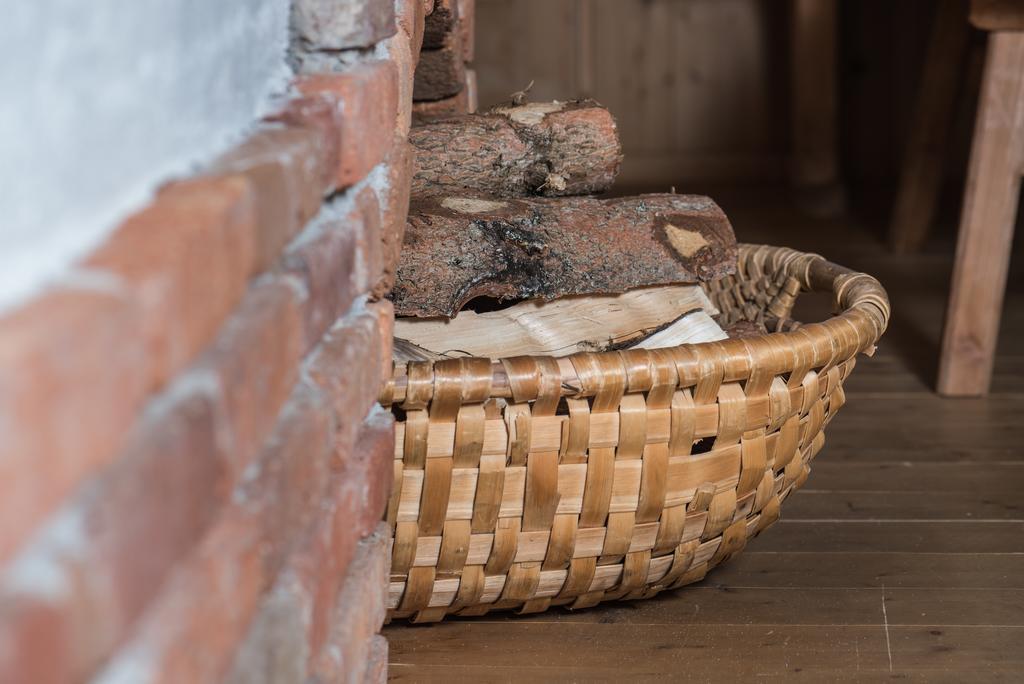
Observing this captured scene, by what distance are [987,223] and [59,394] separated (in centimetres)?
181

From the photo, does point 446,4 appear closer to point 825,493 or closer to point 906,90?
point 825,493

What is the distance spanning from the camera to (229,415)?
1.51ft

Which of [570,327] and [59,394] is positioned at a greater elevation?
[59,394]

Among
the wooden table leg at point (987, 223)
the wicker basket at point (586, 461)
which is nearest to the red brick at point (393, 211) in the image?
the wicker basket at point (586, 461)

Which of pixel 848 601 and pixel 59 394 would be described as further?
pixel 848 601

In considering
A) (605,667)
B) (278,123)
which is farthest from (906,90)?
(278,123)

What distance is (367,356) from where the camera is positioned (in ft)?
2.49

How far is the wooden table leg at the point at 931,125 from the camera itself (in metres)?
2.73

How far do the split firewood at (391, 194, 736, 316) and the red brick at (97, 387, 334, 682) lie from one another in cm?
43

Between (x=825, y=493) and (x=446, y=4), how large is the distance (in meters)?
0.78

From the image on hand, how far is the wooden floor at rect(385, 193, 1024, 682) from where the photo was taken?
1.05m

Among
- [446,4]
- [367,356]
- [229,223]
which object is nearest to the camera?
[229,223]

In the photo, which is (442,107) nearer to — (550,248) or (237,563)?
(550,248)

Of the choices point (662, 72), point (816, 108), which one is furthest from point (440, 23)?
point (662, 72)
